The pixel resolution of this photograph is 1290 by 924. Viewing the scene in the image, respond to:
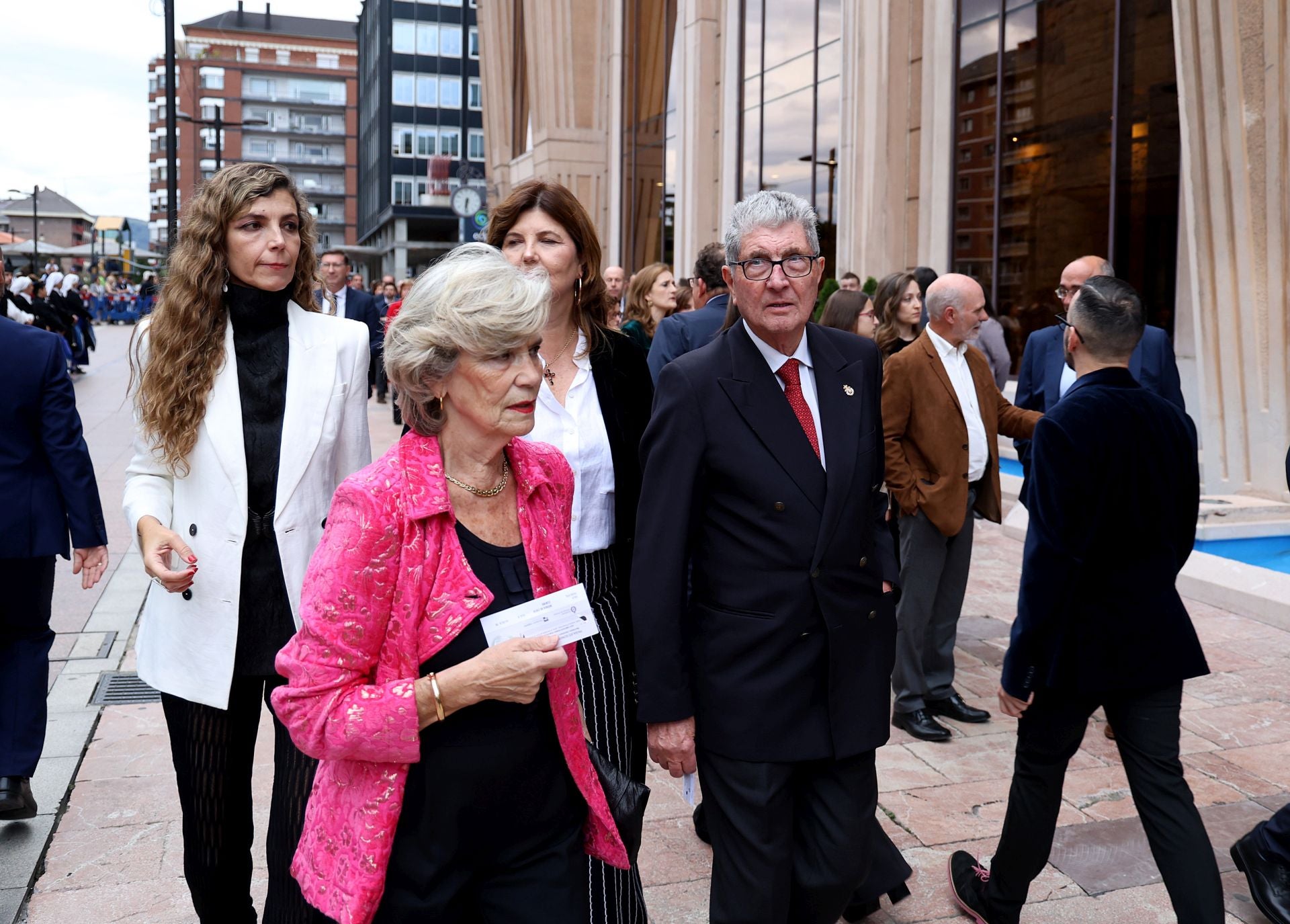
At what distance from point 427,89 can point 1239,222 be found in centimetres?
7170

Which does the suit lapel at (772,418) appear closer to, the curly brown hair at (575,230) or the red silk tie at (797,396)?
the red silk tie at (797,396)

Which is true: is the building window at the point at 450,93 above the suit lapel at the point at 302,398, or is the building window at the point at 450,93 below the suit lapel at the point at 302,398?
above

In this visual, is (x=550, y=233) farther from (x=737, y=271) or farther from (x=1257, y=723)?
(x=1257, y=723)

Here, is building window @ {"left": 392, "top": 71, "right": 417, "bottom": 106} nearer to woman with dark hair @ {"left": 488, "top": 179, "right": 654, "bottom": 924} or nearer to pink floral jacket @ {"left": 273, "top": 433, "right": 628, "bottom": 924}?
woman with dark hair @ {"left": 488, "top": 179, "right": 654, "bottom": 924}

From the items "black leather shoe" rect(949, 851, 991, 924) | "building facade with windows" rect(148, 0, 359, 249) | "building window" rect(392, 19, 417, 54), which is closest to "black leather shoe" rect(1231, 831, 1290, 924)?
"black leather shoe" rect(949, 851, 991, 924)

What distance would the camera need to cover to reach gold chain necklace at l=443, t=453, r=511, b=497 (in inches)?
90.1

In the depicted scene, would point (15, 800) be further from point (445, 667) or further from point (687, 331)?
point (687, 331)

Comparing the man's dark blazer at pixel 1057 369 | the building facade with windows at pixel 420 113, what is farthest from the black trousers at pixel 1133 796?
the building facade with windows at pixel 420 113

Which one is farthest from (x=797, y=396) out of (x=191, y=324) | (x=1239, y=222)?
(x=1239, y=222)

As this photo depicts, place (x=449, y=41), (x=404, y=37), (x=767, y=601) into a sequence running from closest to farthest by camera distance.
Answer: (x=767, y=601)
(x=404, y=37)
(x=449, y=41)

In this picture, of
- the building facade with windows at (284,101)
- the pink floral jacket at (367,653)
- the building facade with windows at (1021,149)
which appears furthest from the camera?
the building facade with windows at (284,101)

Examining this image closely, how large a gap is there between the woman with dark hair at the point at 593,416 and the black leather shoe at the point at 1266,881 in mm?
1940

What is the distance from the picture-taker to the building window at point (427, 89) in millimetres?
75688

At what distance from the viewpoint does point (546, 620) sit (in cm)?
212
